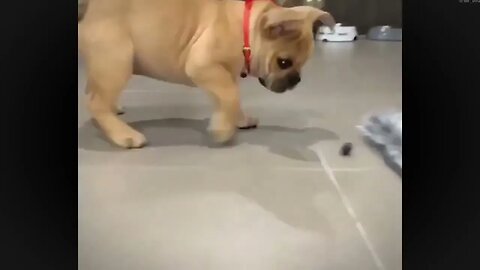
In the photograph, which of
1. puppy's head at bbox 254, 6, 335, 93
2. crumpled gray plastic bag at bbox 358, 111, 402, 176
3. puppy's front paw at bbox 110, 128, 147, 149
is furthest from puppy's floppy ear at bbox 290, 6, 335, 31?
puppy's front paw at bbox 110, 128, 147, 149

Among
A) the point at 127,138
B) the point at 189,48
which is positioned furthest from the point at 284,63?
the point at 127,138

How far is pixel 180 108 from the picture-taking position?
3.05 feet

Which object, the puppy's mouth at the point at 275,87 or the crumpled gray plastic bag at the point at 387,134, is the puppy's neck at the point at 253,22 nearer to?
the puppy's mouth at the point at 275,87

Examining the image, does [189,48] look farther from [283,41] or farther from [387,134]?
[387,134]

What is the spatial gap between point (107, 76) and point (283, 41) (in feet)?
0.78

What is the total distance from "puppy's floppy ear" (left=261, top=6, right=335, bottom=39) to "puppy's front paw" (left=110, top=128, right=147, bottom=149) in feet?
0.72

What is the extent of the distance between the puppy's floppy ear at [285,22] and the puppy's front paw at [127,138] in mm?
218

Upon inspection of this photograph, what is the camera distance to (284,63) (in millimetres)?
921

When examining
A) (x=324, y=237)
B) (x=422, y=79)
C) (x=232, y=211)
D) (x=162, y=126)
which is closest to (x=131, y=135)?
(x=162, y=126)

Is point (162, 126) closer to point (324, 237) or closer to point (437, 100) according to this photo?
point (324, 237)

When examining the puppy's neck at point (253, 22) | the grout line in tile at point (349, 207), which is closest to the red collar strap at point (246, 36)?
the puppy's neck at point (253, 22)

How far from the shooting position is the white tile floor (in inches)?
35.3

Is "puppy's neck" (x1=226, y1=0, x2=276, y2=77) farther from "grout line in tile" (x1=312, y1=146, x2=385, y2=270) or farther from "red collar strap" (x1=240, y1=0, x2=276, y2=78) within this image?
"grout line in tile" (x1=312, y1=146, x2=385, y2=270)

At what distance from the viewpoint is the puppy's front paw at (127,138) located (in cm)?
92
